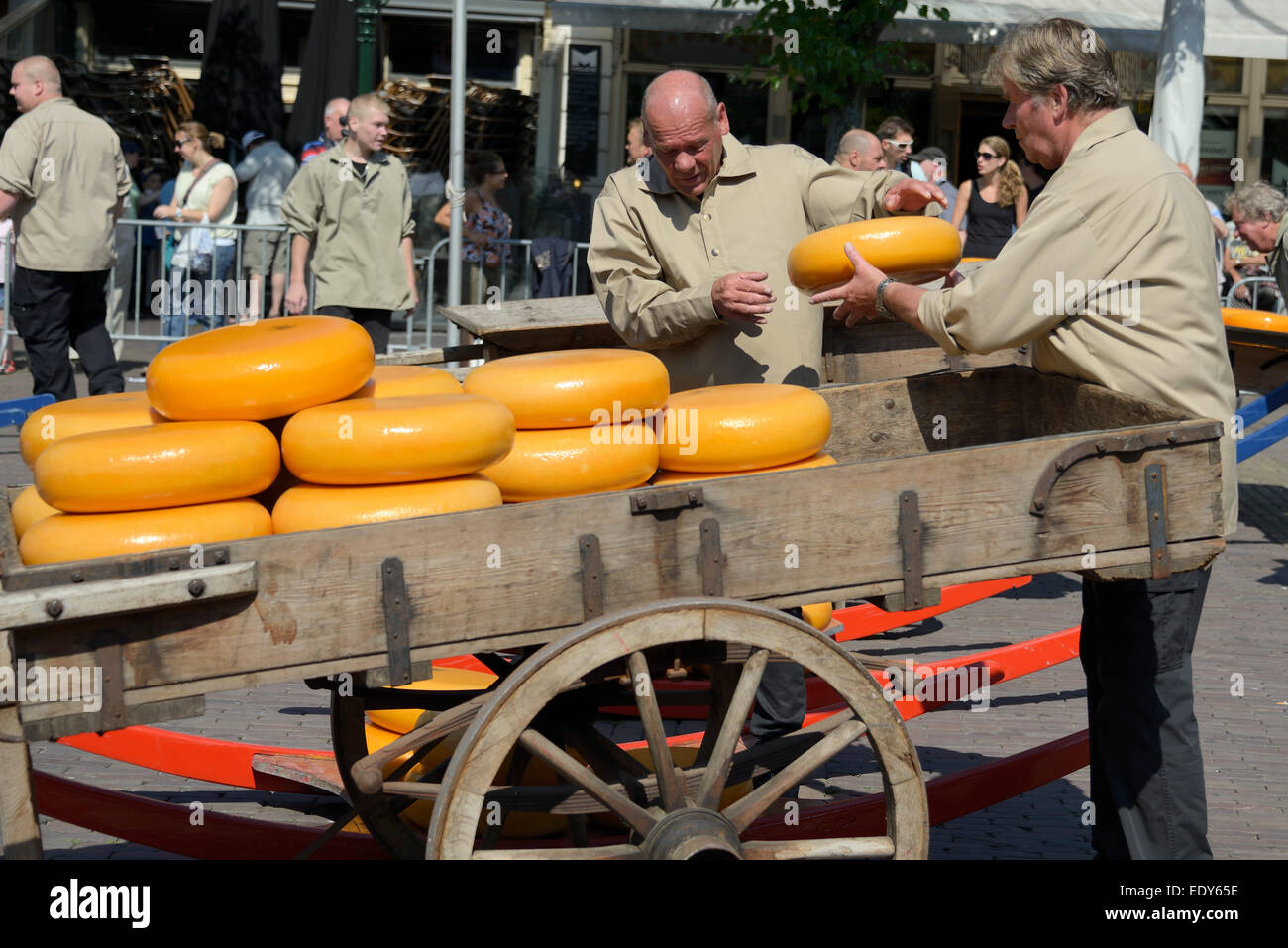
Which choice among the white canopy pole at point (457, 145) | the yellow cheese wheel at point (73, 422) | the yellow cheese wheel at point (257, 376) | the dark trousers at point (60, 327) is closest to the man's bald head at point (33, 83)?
the dark trousers at point (60, 327)

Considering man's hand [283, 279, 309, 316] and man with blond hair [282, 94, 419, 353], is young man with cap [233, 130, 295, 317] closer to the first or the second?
man's hand [283, 279, 309, 316]

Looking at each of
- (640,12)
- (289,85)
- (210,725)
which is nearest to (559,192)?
(640,12)

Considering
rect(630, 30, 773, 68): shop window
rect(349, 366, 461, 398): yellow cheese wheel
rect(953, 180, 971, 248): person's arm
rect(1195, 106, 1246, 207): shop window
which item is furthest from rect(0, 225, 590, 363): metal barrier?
rect(1195, 106, 1246, 207): shop window

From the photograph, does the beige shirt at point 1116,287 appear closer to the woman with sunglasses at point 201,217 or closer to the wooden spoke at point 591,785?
the wooden spoke at point 591,785

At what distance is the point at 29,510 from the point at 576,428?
1085 millimetres

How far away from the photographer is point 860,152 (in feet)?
25.4

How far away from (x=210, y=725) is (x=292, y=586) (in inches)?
102

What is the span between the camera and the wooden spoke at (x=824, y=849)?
2.65 metres

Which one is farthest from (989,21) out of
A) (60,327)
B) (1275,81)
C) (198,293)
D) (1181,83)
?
(60,327)

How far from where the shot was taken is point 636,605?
2553mm

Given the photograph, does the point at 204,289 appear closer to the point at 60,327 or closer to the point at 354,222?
the point at 60,327

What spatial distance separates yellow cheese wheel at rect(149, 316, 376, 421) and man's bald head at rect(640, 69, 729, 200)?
117 cm

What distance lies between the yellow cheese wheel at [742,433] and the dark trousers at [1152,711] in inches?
29.3
